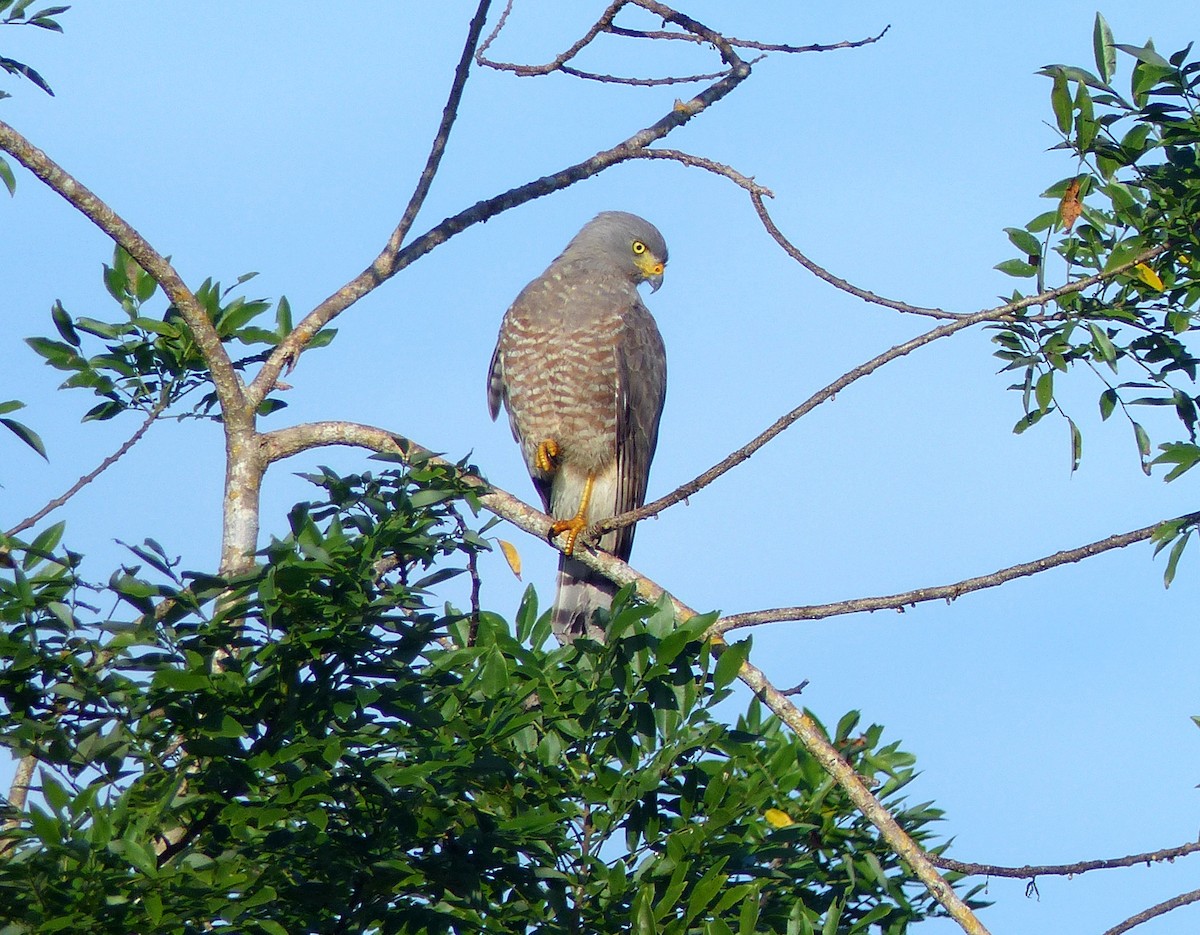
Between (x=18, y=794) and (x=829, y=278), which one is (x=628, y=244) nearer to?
(x=829, y=278)

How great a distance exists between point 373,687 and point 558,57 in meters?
2.53

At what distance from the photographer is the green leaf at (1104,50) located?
3.56 metres

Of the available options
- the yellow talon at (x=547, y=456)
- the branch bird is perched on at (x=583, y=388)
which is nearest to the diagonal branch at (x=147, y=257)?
the branch bird is perched on at (x=583, y=388)

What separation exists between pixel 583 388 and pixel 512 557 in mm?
2265

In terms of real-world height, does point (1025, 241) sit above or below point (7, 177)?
above

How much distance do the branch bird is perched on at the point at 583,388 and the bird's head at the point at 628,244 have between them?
0.17m

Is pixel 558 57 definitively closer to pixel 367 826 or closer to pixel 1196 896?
pixel 367 826

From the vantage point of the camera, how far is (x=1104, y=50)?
11.7 ft

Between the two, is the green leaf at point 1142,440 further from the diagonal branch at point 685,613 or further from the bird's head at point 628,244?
the bird's head at point 628,244

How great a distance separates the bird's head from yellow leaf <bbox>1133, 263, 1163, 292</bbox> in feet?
11.4

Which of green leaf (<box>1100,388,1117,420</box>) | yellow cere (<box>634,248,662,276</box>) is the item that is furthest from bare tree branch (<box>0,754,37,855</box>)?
yellow cere (<box>634,248,662,276</box>)

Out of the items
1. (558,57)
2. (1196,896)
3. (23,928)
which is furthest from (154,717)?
(558,57)

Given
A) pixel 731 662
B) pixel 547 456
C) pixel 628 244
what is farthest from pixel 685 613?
pixel 628 244

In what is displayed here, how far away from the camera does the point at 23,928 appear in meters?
2.43
